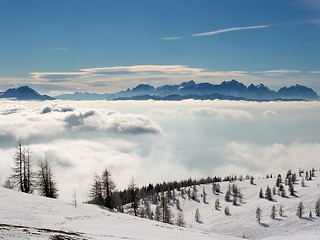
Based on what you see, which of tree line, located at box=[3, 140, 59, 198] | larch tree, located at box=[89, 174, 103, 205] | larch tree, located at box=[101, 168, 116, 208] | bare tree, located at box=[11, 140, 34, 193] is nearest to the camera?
bare tree, located at box=[11, 140, 34, 193]

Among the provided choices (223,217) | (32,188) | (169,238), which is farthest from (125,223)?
(223,217)

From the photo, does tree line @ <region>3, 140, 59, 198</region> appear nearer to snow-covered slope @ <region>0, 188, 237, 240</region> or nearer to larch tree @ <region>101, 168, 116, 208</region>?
larch tree @ <region>101, 168, 116, 208</region>

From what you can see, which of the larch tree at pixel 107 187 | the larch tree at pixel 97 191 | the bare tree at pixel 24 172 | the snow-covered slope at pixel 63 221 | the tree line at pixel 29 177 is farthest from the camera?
the larch tree at pixel 107 187

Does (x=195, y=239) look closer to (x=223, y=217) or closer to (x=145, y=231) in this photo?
(x=145, y=231)

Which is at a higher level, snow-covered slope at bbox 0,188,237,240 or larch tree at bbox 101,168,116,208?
snow-covered slope at bbox 0,188,237,240

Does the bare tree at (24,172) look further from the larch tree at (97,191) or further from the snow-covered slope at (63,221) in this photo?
the snow-covered slope at (63,221)

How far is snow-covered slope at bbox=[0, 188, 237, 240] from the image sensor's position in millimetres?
32438

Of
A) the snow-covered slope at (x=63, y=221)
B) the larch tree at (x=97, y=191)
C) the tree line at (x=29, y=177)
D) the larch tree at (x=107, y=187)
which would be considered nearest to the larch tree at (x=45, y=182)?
the tree line at (x=29, y=177)

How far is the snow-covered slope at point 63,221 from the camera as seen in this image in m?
32.4

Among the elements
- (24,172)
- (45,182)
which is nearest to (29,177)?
(24,172)

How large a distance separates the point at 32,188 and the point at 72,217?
32.1 meters

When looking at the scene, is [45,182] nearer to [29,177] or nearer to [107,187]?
[29,177]

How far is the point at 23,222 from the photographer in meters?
35.6

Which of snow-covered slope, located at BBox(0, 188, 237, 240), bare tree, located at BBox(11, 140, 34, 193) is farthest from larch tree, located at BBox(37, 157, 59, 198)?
snow-covered slope, located at BBox(0, 188, 237, 240)
